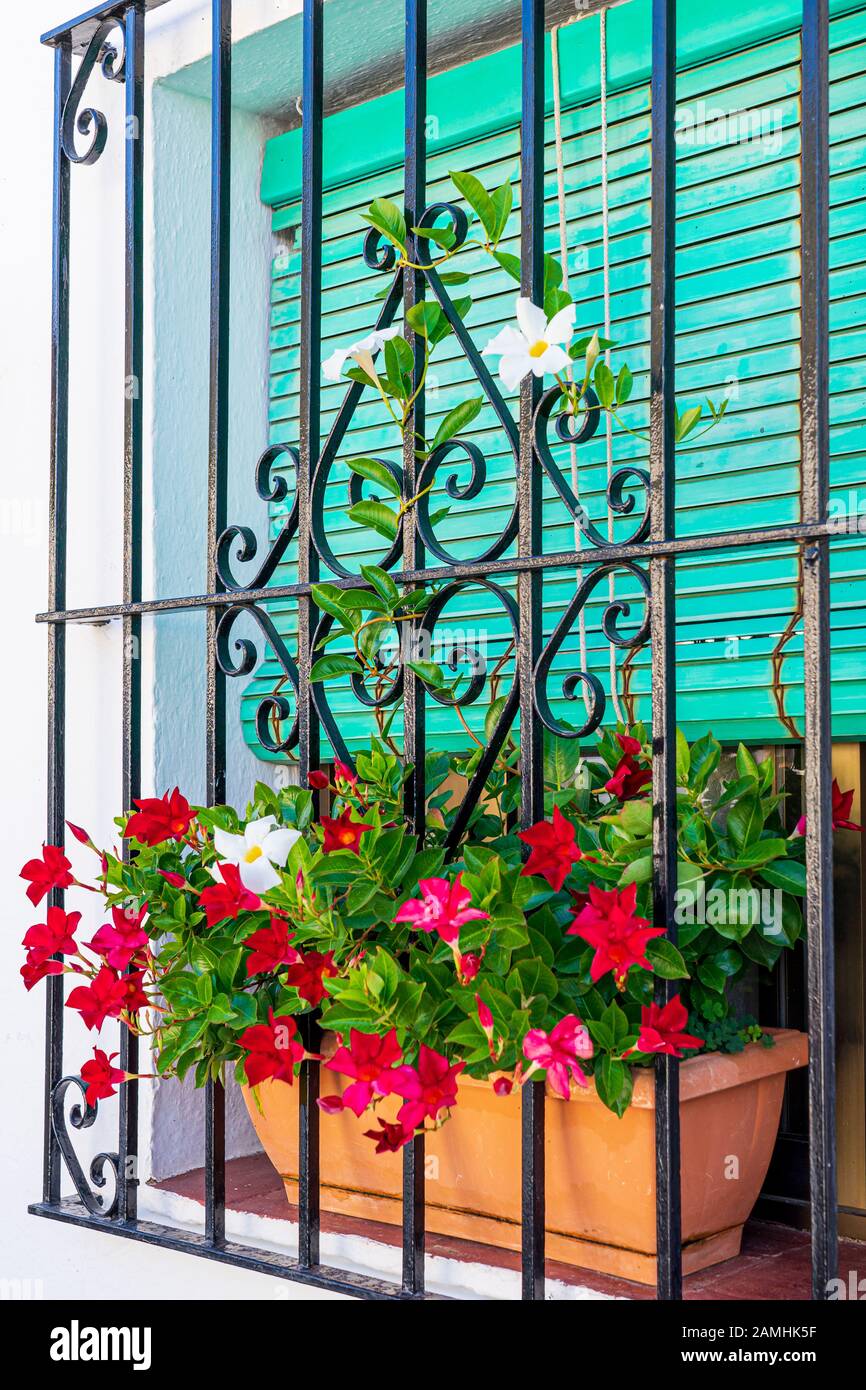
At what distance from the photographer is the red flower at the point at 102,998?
179 centimetres

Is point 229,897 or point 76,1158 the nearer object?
point 229,897

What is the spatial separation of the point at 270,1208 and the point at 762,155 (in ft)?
5.36

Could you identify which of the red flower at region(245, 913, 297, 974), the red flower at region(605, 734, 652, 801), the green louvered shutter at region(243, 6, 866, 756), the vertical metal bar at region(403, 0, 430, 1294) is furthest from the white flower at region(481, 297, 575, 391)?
the red flower at region(245, 913, 297, 974)

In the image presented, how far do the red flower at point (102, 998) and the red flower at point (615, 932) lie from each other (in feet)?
2.32

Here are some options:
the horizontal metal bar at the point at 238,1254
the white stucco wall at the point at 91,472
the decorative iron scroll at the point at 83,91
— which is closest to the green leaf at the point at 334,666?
the white stucco wall at the point at 91,472

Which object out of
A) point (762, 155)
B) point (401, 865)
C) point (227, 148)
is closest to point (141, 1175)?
point (401, 865)

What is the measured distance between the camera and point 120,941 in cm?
179

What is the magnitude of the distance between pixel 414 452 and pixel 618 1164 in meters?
0.87

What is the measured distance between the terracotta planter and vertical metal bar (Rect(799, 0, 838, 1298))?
0.23 metres

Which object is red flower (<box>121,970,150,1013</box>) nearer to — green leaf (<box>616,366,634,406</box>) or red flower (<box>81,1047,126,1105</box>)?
red flower (<box>81,1047,126,1105</box>)

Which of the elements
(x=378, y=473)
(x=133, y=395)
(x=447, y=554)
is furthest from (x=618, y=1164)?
(x=133, y=395)

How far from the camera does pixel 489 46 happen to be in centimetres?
223

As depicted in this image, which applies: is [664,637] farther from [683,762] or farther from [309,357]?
[309,357]
